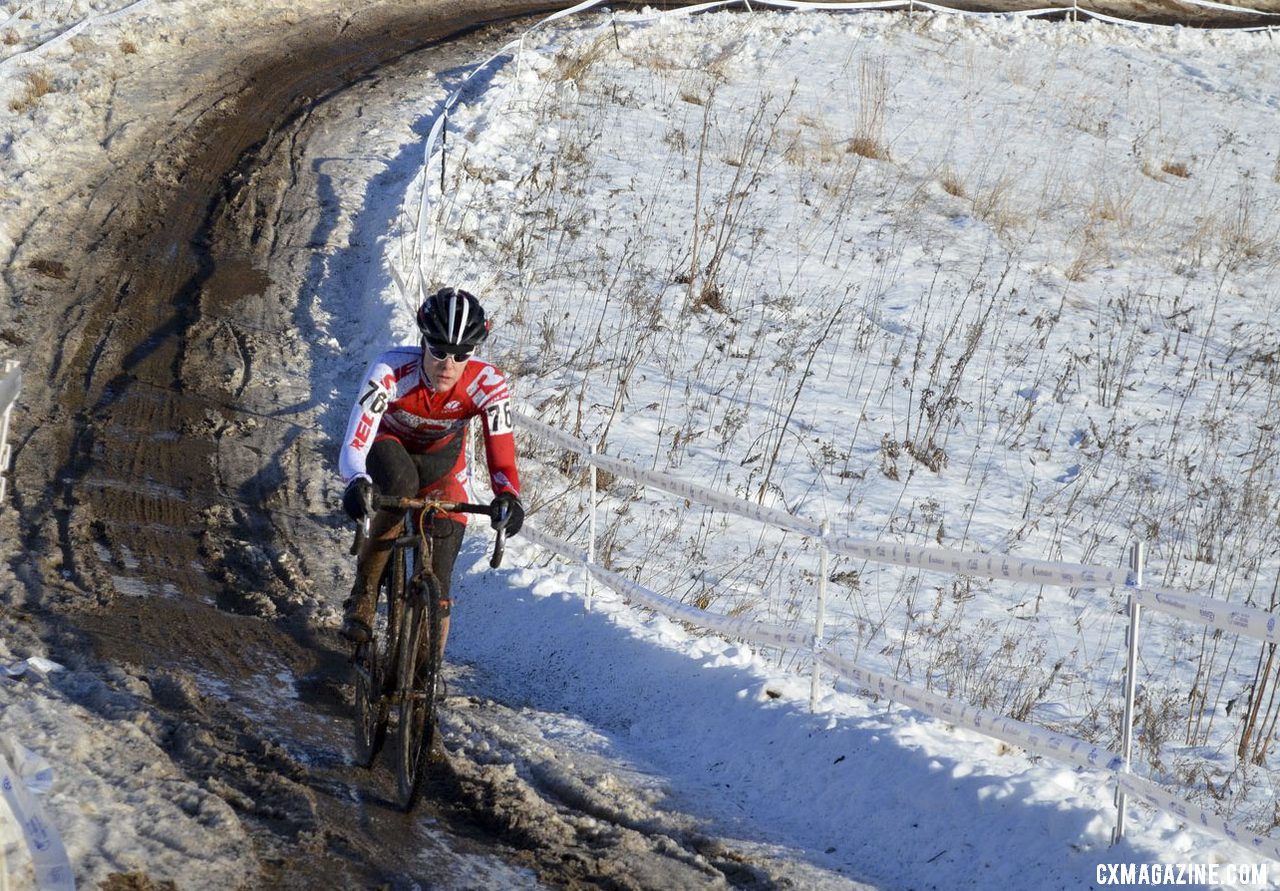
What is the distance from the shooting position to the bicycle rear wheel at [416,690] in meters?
5.66

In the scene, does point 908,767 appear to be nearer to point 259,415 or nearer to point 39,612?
point 39,612

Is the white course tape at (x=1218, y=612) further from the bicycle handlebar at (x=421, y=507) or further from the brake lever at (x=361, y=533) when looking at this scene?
the brake lever at (x=361, y=533)

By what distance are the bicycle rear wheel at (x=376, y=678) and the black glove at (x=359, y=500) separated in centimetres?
54

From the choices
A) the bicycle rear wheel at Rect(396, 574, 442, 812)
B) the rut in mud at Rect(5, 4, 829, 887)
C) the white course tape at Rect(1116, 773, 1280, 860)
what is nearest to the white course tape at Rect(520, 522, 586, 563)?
the rut in mud at Rect(5, 4, 829, 887)

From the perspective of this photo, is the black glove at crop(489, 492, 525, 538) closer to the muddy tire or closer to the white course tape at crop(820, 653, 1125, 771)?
the muddy tire

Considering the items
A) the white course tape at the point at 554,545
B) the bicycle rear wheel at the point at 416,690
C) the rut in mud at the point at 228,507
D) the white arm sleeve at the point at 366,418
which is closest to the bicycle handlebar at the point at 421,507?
the white arm sleeve at the point at 366,418

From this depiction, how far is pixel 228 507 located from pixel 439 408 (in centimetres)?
381

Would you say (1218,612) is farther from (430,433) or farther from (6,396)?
(6,396)

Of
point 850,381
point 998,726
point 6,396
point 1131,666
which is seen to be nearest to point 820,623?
point 998,726

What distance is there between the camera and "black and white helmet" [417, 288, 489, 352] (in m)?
5.80

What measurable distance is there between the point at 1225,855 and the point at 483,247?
1141 centimetres

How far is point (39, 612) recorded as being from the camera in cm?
722

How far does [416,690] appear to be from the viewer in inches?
228

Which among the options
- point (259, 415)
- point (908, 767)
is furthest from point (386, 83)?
point (908, 767)
